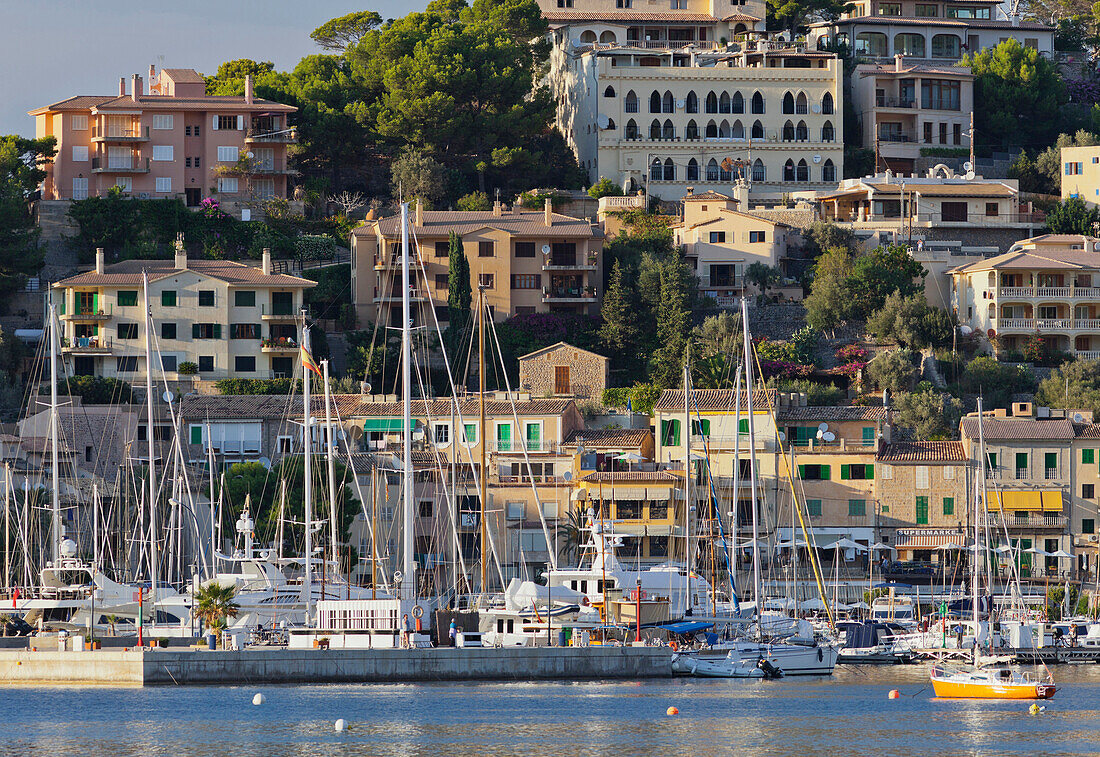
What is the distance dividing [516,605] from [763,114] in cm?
5755

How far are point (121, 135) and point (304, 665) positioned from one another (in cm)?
5192

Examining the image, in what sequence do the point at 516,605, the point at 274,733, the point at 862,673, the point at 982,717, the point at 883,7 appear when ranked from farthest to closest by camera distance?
the point at 883,7 < the point at 862,673 < the point at 516,605 < the point at 982,717 < the point at 274,733

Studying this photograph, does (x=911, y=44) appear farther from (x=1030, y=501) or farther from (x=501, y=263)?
Answer: (x=1030, y=501)

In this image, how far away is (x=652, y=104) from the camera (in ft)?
358

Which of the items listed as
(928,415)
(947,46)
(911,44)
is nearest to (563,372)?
(928,415)

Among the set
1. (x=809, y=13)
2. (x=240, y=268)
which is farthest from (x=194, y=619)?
(x=809, y=13)

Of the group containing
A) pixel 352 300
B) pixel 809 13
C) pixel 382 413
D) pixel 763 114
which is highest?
pixel 809 13

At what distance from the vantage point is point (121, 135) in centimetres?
10012

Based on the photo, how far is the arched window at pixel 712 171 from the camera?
10888 cm

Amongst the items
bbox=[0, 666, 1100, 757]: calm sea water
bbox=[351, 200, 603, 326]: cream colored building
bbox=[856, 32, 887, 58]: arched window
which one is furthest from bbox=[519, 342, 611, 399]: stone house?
bbox=[856, 32, 887, 58]: arched window

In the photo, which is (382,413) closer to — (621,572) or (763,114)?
(621,572)

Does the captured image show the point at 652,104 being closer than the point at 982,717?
No

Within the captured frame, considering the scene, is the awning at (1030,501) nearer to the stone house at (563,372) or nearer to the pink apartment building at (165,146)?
the stone house at (563,372)

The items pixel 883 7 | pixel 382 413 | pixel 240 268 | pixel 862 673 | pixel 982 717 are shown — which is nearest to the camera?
pixel 982 717
